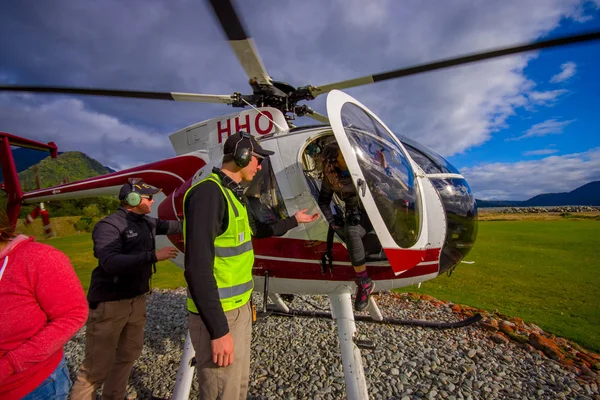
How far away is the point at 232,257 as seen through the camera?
178 cm

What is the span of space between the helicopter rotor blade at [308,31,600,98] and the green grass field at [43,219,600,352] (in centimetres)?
458

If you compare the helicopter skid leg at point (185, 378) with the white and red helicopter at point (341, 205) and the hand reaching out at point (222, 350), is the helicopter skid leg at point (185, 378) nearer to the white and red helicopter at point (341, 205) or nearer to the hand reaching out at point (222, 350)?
the white and red helicopter at point (341, 205)

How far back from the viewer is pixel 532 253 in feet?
36.9

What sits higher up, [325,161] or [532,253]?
[325,161]

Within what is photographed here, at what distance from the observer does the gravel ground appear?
3355 millimetres

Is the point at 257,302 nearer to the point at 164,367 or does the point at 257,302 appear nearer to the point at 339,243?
the point at 164,367

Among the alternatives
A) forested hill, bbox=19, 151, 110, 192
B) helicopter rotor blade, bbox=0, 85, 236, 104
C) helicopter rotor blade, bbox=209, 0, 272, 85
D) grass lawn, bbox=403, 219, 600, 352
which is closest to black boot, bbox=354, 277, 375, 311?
helicopter rotor blade, bbox=209, 0, 272, 85

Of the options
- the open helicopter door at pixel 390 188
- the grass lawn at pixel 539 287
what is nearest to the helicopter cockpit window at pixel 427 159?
the open helicopter door at pixel 390 188

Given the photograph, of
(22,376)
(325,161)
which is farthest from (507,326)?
(22,376)

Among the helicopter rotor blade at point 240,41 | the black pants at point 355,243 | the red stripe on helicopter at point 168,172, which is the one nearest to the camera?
the helicopter rotor blade at point 240,41

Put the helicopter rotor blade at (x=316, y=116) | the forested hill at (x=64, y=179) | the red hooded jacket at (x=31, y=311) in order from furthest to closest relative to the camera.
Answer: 1. the forested hill at (x=64, y=179)
2. the helicopter rotor blade at (x=316, y=116)
3. the red hooded jacket at (x=31, y=311)

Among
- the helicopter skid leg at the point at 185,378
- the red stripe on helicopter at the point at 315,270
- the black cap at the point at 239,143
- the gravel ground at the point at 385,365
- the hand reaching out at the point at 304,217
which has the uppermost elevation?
the black cap at the point at 239,143

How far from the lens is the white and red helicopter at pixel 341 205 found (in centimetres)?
241

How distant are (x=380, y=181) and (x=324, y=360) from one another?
3002 millimetres
